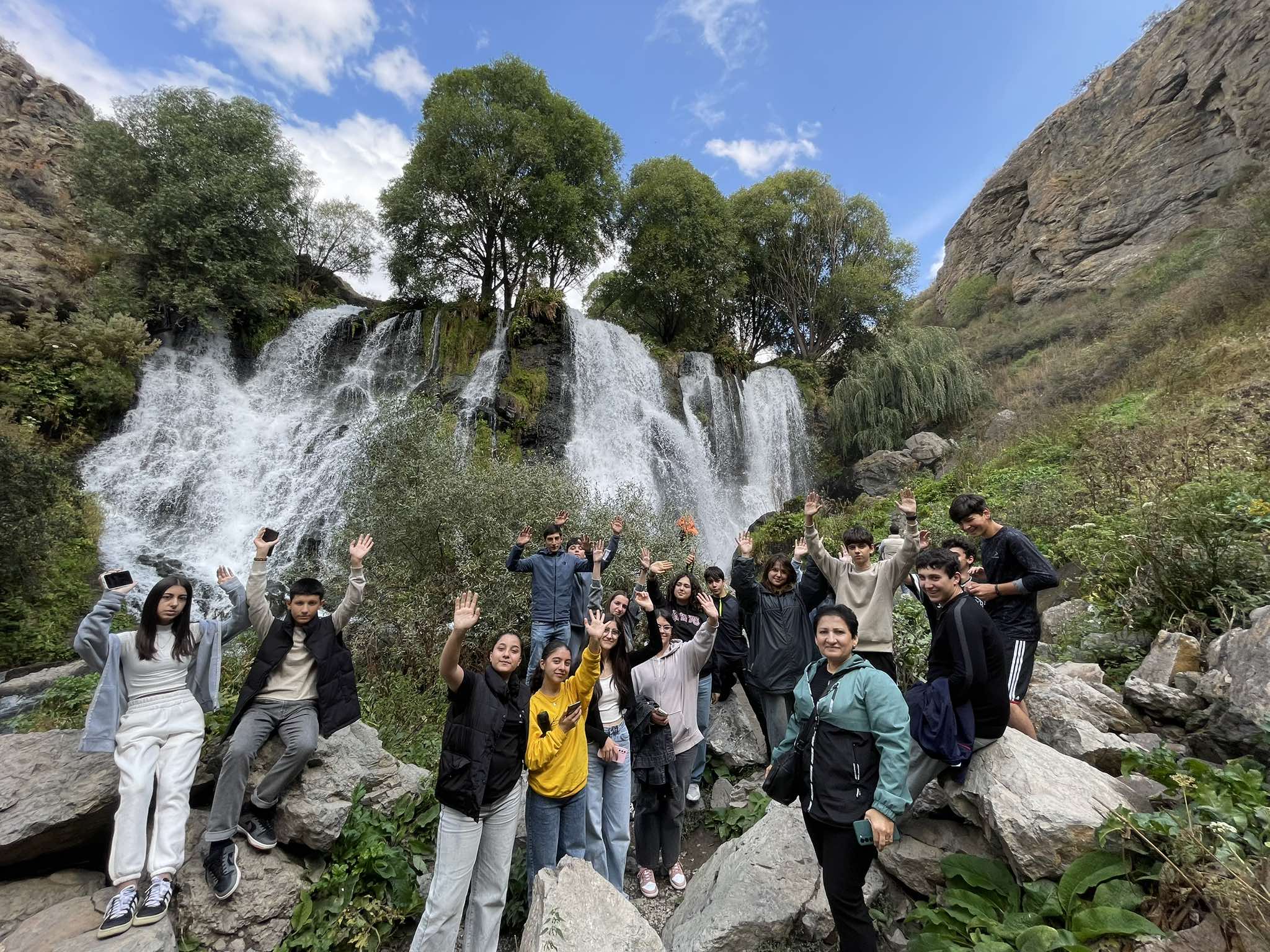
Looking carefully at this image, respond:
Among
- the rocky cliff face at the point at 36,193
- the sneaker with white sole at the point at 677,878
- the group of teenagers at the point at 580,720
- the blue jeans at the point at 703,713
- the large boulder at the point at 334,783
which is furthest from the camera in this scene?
the rocky cliff face at the point at 36,193

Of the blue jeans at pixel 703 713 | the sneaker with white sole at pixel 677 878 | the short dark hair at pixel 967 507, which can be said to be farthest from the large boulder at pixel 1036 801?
the blue jeans at pixel 703 713

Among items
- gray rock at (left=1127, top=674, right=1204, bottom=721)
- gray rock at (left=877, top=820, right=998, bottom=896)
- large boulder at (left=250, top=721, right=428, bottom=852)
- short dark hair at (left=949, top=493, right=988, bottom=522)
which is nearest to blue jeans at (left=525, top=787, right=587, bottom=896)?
large boulder at (left=250, top=721, right=428, bottom=852)

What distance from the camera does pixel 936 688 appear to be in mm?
2816

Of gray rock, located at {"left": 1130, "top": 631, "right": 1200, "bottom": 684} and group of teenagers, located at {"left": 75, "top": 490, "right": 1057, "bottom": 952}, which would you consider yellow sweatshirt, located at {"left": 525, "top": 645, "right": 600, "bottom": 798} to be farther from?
gray rock, located at {"left": 1130, "top": 631, "right": 1200, "bottom": 684}

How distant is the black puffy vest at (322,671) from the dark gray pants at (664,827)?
7.21ft

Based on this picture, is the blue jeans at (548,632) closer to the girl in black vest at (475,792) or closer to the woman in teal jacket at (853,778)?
the girl in black vest at (475,792)

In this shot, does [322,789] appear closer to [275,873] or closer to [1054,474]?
[275,873]

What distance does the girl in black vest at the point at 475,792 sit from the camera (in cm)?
290

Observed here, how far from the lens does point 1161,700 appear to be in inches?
138

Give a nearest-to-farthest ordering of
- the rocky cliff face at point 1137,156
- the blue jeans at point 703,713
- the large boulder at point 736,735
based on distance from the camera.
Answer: the blue jeans at point 703,713 → the large boulder at point 736,735 → the rocky cliff face at point 1137,156

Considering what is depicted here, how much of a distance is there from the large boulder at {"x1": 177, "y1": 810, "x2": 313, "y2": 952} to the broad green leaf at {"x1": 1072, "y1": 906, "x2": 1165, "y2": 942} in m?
4.14

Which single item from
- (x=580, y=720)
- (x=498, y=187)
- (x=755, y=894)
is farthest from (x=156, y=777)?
(x=498, y=187)

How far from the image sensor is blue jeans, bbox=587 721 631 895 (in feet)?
12.0

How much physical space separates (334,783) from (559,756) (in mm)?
1673
